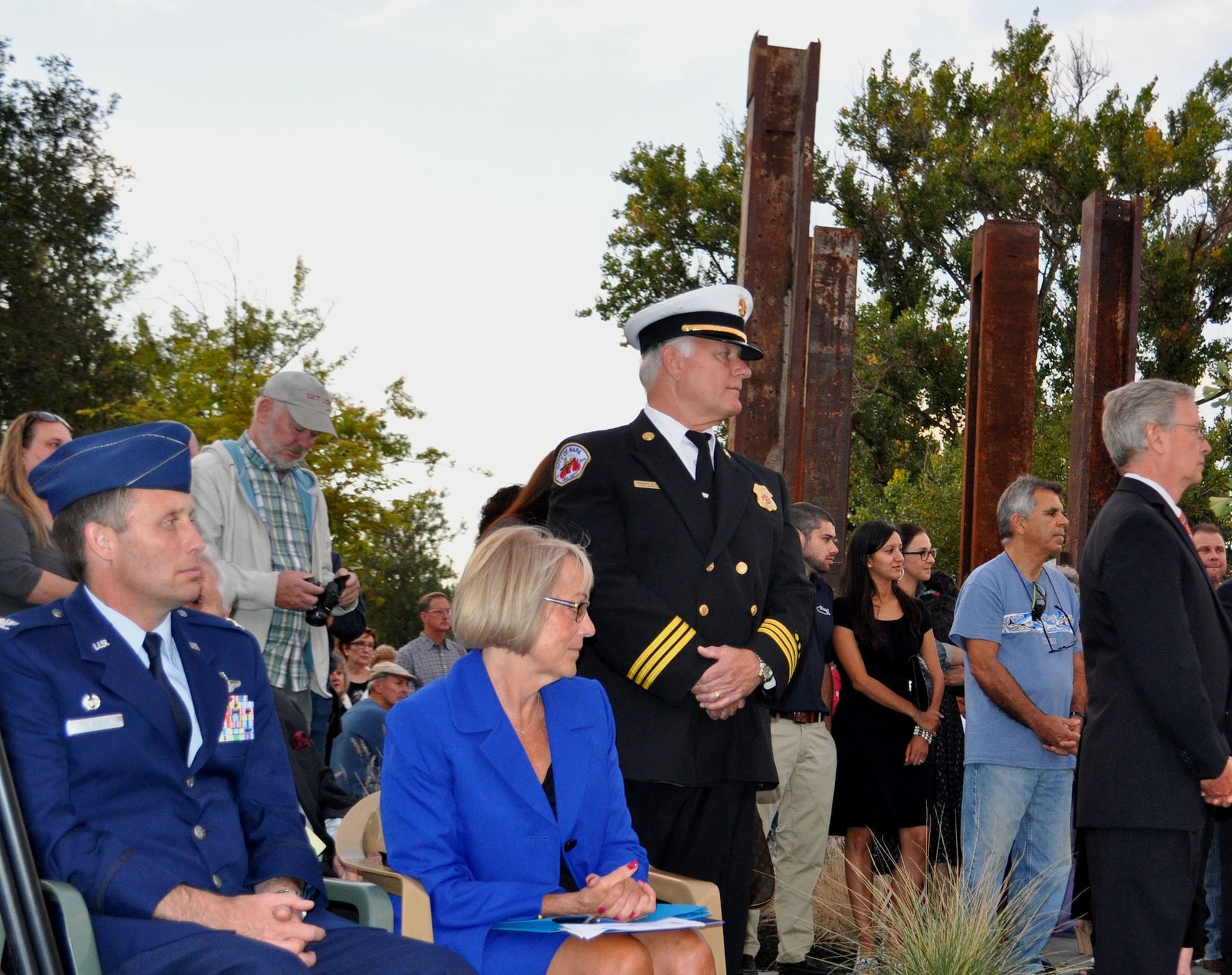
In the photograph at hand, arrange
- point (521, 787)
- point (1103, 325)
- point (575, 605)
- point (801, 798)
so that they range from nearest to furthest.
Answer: point (521, 787)
point (575, 605)
point (801, 798)
point (1103, 325)

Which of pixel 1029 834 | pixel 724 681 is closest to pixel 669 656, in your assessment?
pixel 724 681

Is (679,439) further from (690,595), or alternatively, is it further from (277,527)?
(277,527)

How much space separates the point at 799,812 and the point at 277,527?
2.70 m

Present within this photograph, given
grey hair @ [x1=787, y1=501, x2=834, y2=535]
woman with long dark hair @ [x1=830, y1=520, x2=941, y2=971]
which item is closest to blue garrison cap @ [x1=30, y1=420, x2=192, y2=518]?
grey hair @ [x1=787, y1=501, x2=834, y2=535]

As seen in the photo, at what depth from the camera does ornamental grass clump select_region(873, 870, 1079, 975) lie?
190 inches

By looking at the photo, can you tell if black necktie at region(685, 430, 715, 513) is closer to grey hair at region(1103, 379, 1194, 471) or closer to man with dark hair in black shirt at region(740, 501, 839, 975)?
grey hair at region(1103, 379, 1194, 471)

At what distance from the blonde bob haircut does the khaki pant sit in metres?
3.05

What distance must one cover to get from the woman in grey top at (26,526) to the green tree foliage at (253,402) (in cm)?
1541

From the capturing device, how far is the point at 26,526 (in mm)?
4602

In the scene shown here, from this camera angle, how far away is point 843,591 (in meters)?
6.68

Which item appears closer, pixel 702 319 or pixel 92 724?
pixel 92 724

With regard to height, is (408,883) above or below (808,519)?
below

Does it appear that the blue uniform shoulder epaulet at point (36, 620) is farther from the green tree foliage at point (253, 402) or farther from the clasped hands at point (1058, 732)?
the green tree foliage at point (253, 402)

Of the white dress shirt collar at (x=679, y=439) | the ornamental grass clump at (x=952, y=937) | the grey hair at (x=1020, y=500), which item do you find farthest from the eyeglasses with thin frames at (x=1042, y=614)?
the white dress shirt collar at (x=679, y=439)
